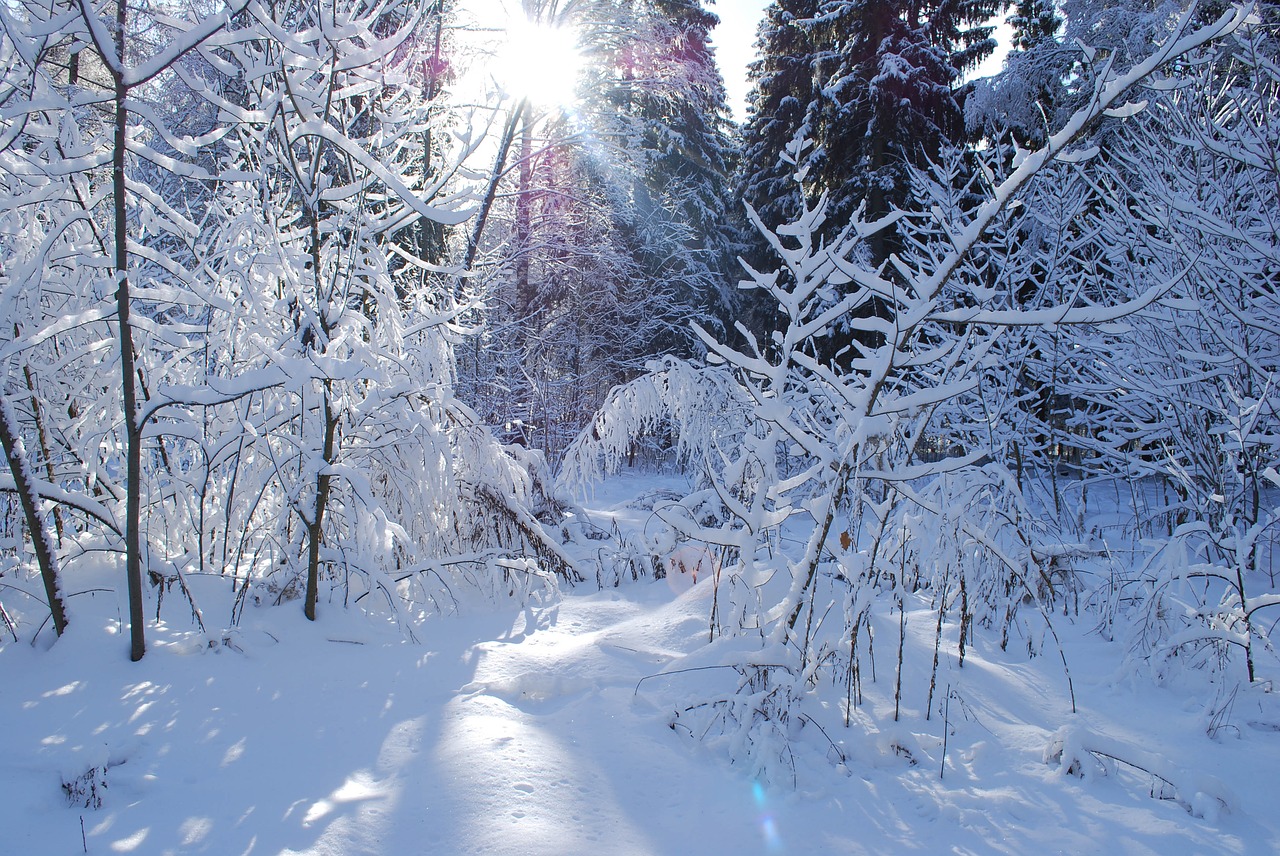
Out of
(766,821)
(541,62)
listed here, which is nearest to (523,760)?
(766,821)

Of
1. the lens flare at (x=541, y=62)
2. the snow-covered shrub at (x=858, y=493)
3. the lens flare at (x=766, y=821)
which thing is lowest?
the lens flare at (x=766, y=821)

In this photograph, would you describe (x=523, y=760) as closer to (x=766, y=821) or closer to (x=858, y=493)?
(x=766, y=821)

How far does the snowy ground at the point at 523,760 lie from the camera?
1.78 meters

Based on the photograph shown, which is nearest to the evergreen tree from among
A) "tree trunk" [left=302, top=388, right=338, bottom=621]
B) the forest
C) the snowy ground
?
the forest

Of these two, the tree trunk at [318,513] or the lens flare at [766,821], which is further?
the tree trunk at [318,513]

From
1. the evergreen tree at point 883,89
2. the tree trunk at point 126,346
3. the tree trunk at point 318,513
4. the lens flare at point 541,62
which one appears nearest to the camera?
the tree trunk at point 126,346

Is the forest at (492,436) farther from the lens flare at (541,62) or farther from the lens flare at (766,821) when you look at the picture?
the lens flare at (541,62)

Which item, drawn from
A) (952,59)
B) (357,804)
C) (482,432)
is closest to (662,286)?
(952,59)

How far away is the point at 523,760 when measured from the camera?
214 cm

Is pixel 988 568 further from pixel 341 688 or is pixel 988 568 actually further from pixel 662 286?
pixel 662 286

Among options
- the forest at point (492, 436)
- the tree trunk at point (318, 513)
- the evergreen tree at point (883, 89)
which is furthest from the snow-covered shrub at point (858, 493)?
the evergreen tree at point (883, 89)

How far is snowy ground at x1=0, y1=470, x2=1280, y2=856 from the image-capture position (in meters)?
1.78

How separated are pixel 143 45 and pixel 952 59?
41.7 ft

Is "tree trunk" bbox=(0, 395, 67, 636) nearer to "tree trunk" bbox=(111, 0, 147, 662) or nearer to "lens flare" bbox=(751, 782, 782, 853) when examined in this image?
"tree trunk" bbox=(111, 0, 147, 662)
